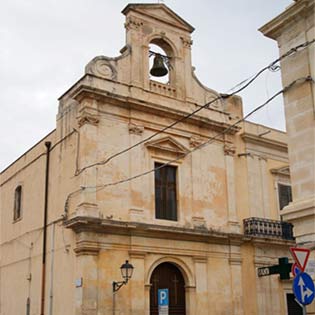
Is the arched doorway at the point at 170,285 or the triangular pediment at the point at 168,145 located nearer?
the arched doorway at the point at 170,285

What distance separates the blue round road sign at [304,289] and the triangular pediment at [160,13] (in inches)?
547

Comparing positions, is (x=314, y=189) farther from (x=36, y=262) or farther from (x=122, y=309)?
(x=36, y=262)

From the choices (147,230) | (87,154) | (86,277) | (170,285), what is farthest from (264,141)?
(86,277)

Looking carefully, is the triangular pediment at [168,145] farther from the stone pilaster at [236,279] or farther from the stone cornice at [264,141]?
the stone pilaster at [236,279]

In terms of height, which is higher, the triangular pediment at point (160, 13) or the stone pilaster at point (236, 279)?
the triangular pediment at point (160, 13)

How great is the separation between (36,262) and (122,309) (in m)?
4.30

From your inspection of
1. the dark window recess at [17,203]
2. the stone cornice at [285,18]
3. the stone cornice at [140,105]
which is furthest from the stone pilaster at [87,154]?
the stone cornice at [285,18]

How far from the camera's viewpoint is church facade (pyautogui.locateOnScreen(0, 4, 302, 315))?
16641mm

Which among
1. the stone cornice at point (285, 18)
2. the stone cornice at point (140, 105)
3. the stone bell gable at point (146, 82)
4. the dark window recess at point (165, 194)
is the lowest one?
the dark window recess at point (165, 194)

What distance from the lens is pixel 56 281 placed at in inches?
683

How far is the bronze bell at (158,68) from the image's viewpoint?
762 inches

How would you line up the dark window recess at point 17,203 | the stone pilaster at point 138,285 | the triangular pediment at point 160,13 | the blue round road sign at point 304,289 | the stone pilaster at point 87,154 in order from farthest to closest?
the dark window recess at point 17,203, the triangular pediment at point 160,13, the stone pilaster at point 138,285, the stone pilaster at point 87,154, the blue round road sign at point 304,289

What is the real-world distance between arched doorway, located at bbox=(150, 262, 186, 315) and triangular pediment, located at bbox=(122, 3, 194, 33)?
28.6ft

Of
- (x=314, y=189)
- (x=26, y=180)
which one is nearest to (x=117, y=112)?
(x=26, y=180)
